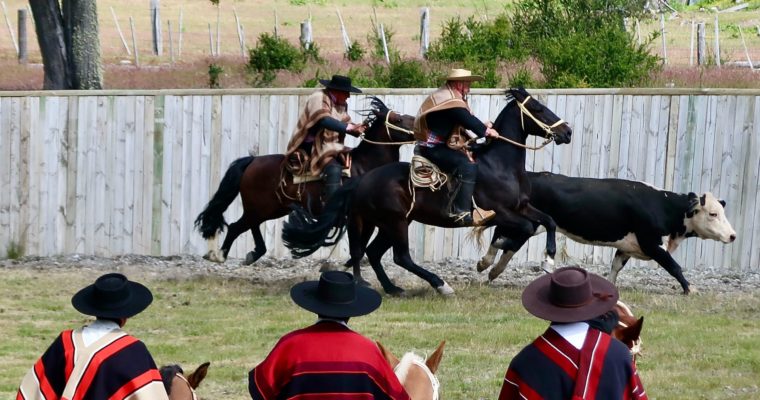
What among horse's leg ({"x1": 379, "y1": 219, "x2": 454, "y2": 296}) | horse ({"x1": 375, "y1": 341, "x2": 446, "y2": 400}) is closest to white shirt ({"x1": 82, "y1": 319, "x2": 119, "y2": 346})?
horse ({"x1": 375, "y1": 341, "x2": 446, "y2": 400})

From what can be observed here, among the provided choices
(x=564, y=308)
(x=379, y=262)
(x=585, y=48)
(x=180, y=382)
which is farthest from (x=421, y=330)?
(x=585, y=48)

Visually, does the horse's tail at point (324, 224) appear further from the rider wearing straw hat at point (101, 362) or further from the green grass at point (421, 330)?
the rider wearing straw hat at point (101, 362)

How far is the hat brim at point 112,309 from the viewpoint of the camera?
6.51m

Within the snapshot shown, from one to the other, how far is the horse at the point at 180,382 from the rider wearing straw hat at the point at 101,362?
13 cm

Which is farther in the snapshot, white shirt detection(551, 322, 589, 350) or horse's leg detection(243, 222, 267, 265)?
horse's leg detection(243, 222, 267, 265)

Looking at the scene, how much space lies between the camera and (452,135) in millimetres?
14391

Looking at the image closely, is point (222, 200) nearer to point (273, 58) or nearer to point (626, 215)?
point (626, 215)

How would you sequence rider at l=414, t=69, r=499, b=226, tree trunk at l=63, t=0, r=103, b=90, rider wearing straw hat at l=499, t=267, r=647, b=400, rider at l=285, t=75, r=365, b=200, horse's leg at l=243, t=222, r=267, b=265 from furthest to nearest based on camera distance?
tree trunk at l=63, t=0, r=103, b=90, horse's leg at l=243, t=222, r=267, b=265, rider at l=285, t=75, r=365, b=200, rider at l=414, t=69, r=499, b=226, rider wearing straw hat at l=499, t=267, r=647, b=400

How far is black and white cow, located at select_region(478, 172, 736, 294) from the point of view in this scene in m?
15.5

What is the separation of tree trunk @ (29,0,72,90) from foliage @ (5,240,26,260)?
4869mm

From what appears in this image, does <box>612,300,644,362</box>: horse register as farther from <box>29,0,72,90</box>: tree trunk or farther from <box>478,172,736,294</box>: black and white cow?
<box>29,0,72,90</box>: tree trunk

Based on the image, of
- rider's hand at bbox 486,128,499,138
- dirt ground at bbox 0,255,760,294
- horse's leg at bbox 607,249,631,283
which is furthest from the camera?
dirt ground at bbox 0,255,760,294

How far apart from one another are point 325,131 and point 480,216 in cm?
210

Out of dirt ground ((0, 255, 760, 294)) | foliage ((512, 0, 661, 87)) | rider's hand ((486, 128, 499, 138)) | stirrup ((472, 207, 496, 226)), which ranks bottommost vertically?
dirt ground ((0, 255, 760, 294))
